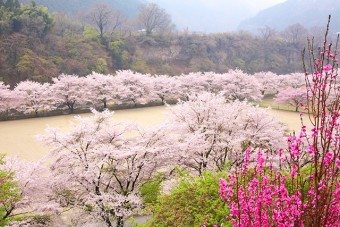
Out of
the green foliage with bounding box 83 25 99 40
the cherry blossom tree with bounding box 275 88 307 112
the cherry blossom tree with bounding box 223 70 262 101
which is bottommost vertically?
the cherry blossom tree with bounding box 275 88 307 112

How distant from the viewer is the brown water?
16375 millimetres

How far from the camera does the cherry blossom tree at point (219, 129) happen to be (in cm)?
1195

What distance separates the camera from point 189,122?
13.2m

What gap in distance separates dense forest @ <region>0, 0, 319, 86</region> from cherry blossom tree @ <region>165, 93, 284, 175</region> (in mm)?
24822

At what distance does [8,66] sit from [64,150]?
95.5 ft

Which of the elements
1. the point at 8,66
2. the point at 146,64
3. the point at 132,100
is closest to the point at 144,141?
the point at 132,100

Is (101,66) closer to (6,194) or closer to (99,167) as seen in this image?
(99,167)

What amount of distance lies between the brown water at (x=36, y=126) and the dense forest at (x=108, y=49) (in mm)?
10591

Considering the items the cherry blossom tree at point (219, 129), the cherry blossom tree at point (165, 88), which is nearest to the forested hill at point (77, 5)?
the cherry blossom tree at point (165, 88)

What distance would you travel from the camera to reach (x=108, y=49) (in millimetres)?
48844

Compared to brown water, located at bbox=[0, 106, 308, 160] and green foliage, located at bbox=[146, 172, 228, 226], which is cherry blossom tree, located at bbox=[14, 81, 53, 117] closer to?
brown water, located at bbox=[0, 106, 308, 160]

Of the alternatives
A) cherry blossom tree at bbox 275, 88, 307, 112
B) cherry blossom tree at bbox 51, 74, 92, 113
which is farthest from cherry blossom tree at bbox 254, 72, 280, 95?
cherry blossom tree at bbox 51, 74, 92, 113

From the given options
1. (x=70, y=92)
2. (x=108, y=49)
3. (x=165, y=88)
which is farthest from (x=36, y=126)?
(x=108, y=49)

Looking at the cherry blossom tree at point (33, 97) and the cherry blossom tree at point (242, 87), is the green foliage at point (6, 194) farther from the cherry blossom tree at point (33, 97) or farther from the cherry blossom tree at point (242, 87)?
the cherry blossom tree at point (242, 87)
